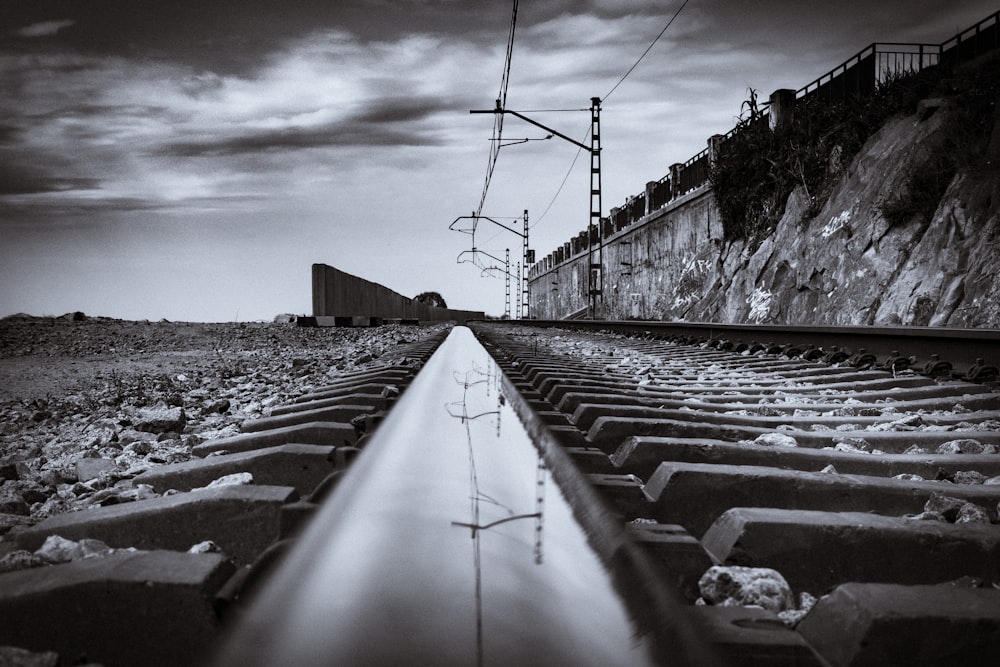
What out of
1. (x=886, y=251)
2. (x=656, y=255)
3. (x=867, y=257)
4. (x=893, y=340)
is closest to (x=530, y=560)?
(x=893, y=340)

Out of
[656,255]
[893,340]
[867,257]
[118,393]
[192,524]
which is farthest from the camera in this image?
[656,255]

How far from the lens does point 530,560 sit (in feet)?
3.49

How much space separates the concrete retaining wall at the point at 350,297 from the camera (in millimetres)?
16572

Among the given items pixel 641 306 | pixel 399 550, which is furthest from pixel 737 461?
pixel 641 306

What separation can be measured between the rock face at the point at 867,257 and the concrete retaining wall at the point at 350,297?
8.71 meters

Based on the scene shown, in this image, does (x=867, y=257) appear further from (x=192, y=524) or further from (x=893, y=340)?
(x=192, y=524)

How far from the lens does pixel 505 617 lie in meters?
0.88

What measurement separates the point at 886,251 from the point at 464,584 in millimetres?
11208

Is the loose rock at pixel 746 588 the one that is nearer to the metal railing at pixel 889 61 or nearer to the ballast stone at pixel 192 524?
the ballast stone at pixel 192 524

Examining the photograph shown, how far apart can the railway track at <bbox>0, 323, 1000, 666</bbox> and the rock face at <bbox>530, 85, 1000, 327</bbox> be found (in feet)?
23.2

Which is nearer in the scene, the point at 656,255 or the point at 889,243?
the point at 889,243

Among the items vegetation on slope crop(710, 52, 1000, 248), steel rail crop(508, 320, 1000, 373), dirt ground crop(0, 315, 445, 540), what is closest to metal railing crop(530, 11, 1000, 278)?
vegetation on slope crop(710, 52, 1000, 248)

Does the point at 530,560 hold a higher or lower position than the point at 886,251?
lower

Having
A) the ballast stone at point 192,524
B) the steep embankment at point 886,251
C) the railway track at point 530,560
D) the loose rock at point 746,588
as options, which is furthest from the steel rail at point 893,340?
the ballast stone at point 192,524
